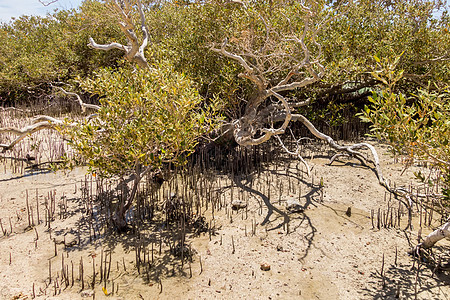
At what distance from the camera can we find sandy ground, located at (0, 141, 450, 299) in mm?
3805

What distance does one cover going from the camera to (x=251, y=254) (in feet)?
14.5

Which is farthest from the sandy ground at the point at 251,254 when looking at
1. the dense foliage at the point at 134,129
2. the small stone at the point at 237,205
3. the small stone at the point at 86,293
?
the dense foliage at the point at 134,129

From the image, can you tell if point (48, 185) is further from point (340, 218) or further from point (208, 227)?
point (340, 218)

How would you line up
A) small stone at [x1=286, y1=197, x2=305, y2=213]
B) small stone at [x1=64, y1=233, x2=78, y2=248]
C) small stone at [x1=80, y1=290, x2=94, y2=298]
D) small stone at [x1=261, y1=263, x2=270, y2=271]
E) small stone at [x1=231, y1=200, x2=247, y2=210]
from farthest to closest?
1. small stone at [x1=231, y1=200, x2=247, y2=210]
2. small stone at [x1=286, y1=197, x2=305, y2=213]
3. small stone at [x1=64, y1=233, x2=78, y2=248]
4. small stone at [x1=261, y1=263, x2=270, y2=271]
5. small stone at [x1=80, y1=290, x2=94, y2=298]

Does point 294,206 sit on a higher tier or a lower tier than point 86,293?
higher

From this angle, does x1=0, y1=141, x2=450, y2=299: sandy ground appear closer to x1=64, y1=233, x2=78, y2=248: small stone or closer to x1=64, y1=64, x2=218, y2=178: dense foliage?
x1=64, y1=233, x2=78, y2=248: small stone

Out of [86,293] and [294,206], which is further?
[294,206]

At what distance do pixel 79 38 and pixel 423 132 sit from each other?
37.8 feet

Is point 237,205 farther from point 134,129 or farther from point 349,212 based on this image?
point 134,129

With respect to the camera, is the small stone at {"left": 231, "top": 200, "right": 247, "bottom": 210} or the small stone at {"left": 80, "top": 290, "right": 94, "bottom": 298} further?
the small stone at {"left": 231, "top": 200, "right": 247, "bottom": 210}

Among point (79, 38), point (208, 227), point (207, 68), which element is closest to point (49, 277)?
point (208, 227)

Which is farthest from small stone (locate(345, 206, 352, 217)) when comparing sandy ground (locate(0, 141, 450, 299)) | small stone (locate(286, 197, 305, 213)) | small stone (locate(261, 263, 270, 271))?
small stone (locate(261, 263, 270, 271))

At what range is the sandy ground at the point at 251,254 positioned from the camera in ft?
12.5

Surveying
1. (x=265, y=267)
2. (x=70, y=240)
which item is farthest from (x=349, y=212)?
(x=70, y=240)
